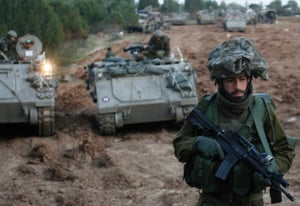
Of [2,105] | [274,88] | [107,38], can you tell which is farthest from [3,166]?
[107,38]

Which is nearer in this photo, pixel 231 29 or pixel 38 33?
pixel 38 33

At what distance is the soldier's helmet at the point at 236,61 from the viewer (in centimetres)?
293

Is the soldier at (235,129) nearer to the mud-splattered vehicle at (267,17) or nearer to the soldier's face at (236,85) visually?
the soldier's face at (236,85)

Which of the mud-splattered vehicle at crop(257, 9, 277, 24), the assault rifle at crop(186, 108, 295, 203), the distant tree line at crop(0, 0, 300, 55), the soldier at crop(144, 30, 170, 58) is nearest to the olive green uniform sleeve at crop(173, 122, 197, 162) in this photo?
the assault rifle at crop(186, 108, 295, 203)

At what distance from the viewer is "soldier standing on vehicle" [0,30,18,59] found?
9.92 m

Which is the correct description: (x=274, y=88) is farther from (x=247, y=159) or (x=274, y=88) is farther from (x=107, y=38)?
(x=107, y=38)

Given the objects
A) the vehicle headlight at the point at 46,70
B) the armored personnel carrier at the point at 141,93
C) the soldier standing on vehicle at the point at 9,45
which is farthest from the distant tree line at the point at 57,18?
the armored personnel carrier at the point at 141,93

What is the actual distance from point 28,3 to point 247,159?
50.3 feet

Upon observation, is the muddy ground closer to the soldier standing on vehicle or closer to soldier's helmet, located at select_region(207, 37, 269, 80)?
the soldier standing on vehicle

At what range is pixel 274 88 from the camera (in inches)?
508

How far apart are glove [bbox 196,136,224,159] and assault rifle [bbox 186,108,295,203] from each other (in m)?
0.04

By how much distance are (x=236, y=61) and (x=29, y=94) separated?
5.91m

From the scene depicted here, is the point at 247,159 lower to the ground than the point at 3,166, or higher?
higher

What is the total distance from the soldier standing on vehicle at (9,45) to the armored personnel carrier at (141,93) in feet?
5.63
